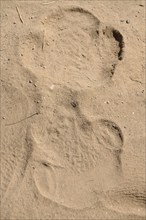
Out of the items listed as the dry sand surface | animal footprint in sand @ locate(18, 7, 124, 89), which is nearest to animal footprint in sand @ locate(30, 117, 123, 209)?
the dry sand surface

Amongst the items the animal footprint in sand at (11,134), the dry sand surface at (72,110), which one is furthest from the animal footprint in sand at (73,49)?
the animal footprint in sand at (11,134)

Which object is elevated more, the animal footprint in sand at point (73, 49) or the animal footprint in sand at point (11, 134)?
the animal footprint in sand at point (73, 49)

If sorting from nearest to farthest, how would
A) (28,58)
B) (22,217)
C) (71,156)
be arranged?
(22,217) < (71,156) < (28,58)

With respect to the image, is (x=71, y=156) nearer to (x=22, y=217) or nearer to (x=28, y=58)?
(x=22, y=217)

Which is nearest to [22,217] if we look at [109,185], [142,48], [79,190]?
[79,190]

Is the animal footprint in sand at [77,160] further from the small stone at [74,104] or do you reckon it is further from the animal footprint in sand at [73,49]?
the animal footprint in sand at [73,49]

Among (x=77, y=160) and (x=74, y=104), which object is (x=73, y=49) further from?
(x=77, y=160)

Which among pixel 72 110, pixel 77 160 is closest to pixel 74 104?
pixel 72 110
